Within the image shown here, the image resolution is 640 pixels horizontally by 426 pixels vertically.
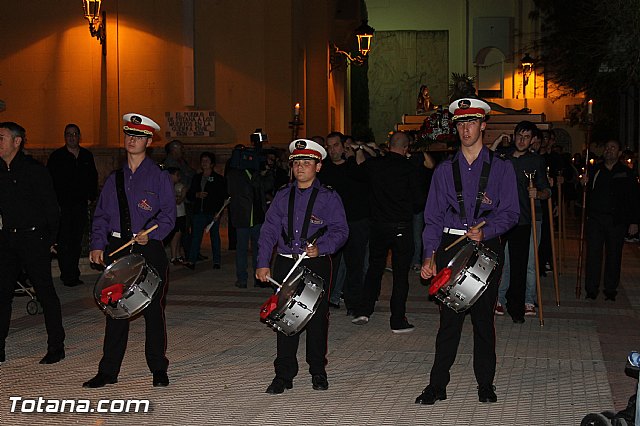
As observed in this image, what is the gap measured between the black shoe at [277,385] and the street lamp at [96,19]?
1494cm

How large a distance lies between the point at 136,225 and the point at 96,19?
14.7 m

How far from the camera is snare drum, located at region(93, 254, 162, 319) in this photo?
758cm

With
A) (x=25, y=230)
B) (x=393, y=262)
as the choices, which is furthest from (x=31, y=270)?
(x=393, y=262)

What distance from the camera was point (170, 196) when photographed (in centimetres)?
820

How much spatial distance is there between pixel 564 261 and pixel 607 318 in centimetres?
616

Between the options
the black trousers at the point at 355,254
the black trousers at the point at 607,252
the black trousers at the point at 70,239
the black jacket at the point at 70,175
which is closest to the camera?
the black trousers at the point at 355,254

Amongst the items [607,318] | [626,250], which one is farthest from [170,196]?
[626,250]

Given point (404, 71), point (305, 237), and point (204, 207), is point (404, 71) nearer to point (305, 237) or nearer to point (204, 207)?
point (204, 207)

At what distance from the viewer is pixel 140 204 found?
8062mm

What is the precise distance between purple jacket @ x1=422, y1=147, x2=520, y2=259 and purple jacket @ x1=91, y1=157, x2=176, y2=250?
205cm

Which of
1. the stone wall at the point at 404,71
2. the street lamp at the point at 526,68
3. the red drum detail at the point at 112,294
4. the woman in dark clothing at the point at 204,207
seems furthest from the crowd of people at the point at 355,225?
the stone wall at the point at 404,71

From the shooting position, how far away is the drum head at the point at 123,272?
25.1ft

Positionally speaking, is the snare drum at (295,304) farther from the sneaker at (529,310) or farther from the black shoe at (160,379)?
the sneaker at (529,310)

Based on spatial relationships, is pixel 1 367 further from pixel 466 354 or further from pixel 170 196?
pixel 466 354
